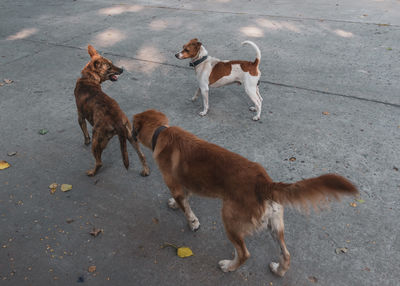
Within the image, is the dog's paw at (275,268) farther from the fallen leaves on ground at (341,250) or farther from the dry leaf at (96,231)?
the dry leaf at (96,231)

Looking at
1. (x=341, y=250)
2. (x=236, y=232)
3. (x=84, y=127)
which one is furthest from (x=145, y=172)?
(x=341, y=250)

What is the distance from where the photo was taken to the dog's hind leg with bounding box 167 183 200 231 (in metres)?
2.77

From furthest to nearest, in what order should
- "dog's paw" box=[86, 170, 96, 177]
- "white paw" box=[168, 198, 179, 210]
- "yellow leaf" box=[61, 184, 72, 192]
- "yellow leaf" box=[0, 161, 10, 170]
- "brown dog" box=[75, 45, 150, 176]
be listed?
"yellow leaf" box=[0, 161, 10, 170], "dog's paw" box=[86, 170, 96, 177], "yellow leaf" box=[61, 184, 72, 192], "brown dog" box=[75, 45, 150, 176], "white paw" box=[168, 198, 179, 210]

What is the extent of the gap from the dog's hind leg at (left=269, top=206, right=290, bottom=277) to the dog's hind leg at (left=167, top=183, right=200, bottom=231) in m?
0.80

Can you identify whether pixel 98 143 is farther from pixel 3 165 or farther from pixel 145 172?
pixel 3 165

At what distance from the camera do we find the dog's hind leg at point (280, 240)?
88.1 inches

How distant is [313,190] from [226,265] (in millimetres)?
1145

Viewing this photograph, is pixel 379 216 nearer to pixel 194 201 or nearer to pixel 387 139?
pixel 387 139

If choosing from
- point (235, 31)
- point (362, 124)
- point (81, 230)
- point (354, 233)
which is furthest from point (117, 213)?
point (235, 31)

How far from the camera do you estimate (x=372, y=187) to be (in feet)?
10.9

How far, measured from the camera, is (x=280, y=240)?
233cm

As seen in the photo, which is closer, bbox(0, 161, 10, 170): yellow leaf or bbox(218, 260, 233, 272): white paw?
bbox(218, 260, 233, 272): white paw

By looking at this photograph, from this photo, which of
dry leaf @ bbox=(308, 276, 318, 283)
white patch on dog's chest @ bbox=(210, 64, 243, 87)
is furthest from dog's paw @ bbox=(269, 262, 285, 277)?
white patch on dog's chest @ bbox=(210, 64, 243, 87)

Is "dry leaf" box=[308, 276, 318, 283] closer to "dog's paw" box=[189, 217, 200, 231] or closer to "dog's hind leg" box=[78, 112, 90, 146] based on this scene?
"dog's paw" box=[189, 217, 200, 231]
